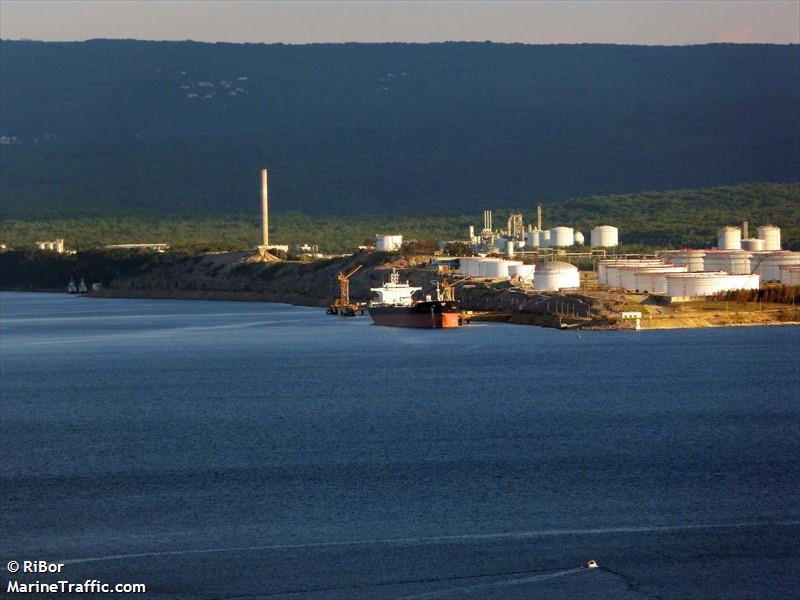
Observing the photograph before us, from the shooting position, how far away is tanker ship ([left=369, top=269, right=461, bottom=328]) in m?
75.0

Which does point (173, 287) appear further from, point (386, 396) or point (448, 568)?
point (448, 568)

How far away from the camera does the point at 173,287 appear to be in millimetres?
125938

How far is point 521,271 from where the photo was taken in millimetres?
88812

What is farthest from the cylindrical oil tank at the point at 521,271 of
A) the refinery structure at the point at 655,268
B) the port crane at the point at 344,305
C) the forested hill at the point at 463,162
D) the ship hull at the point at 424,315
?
the forested hill at the point at 463,162

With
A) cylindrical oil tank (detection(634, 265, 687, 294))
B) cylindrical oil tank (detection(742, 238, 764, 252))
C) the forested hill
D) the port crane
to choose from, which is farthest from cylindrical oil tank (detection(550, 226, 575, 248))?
the forested hill

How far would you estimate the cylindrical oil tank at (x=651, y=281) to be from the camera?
77375 millimetres

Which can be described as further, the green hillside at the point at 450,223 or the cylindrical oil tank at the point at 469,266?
the green hillside at the point at 450,223

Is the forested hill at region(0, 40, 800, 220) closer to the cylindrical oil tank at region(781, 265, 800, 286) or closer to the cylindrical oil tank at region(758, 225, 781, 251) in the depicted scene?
the cylindrical oil tank at region(758, 225, 781, 251)

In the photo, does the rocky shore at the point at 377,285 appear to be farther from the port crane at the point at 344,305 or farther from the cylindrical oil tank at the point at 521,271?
the port crane at the point at 344,305

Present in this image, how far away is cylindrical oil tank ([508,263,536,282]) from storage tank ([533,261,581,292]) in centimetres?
777

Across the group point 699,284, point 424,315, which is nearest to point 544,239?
point 699,284

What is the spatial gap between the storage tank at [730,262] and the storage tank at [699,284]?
24.7 feet

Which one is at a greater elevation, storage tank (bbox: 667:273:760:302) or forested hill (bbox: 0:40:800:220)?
forested hill (bbox: 0:40:800:220)

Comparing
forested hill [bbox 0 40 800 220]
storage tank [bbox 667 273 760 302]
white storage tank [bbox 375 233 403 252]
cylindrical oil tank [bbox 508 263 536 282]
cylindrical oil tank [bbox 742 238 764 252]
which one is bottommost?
storage tank [bbox 667 273 760 302]
